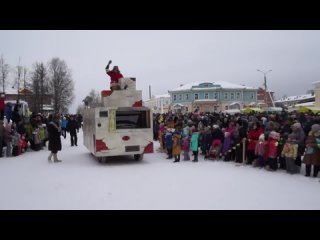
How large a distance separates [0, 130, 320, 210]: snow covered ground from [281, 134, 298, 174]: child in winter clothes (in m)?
0.29

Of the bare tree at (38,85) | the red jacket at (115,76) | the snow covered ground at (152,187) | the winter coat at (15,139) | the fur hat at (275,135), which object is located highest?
the bare tree at (38,85)

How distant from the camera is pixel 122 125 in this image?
1206cm

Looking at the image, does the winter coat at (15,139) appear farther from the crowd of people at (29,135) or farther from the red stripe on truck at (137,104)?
the red stripe on truck at (137,104)

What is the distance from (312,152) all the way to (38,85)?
4587 centimetres

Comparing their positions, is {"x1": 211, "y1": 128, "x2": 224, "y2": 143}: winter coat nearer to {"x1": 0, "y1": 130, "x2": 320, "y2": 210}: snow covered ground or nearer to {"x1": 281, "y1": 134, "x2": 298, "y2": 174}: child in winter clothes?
{"x1": 0, "y1": 130, "x2": 320, "y2": 210}: snow covered ground

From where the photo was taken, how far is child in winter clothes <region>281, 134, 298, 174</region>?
9.59 m

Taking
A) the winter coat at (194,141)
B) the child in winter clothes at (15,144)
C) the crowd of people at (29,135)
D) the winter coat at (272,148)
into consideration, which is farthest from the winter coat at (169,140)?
the child in winter clothes at (15,144)

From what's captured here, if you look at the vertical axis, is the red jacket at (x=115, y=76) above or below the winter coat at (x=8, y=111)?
above

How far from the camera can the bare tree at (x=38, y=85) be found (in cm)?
4622

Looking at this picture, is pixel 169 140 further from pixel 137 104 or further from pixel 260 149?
pixel 260 149

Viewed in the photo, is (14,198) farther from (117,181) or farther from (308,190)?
(308,190)

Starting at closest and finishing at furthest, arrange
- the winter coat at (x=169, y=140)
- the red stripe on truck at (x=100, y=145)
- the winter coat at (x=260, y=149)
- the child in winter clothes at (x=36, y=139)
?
1. the winter coat at (x=260, y=149)
2. the red stripe on truck at (x=100, y=145)
3. the winter coat at (x=169, y=140)
4. the child in winter clothes at (x=36, y=139)

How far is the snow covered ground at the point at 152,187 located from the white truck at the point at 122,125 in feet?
2.16

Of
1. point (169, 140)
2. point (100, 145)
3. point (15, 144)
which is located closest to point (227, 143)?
point (169, 140)
